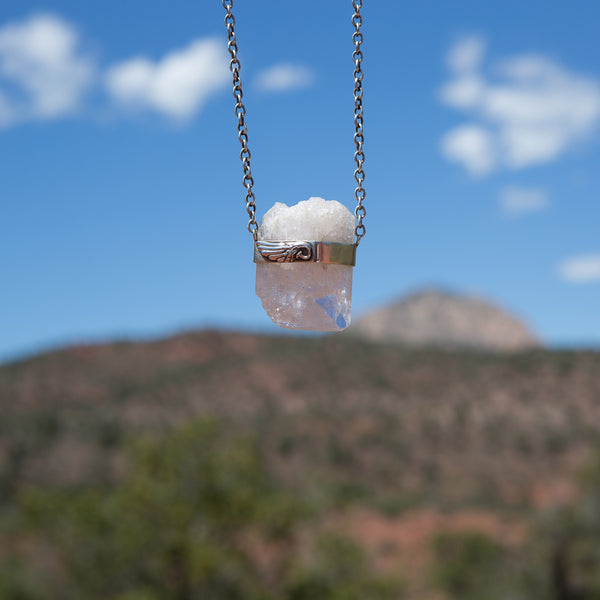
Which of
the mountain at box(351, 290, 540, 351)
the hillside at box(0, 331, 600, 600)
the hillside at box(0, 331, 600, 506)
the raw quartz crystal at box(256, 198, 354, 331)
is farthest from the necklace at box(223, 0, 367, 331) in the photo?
the mountain at box(351, 290, 540, 351)

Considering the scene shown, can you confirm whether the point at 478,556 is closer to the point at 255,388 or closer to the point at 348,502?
the point at 348,502

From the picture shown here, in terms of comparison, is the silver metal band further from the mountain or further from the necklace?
the mountain

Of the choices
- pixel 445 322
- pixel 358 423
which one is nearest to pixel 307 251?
pixel 358 423

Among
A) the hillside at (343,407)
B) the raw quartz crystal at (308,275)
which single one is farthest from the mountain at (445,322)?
the raw quartz crystal at (308,275)

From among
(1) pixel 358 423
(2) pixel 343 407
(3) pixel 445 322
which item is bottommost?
(1) pixel 358 423

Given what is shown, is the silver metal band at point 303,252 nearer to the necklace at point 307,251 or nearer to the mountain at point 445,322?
the necklace at point 307,251

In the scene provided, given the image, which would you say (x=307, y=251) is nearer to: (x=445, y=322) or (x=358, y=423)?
(x=358, y=423)
